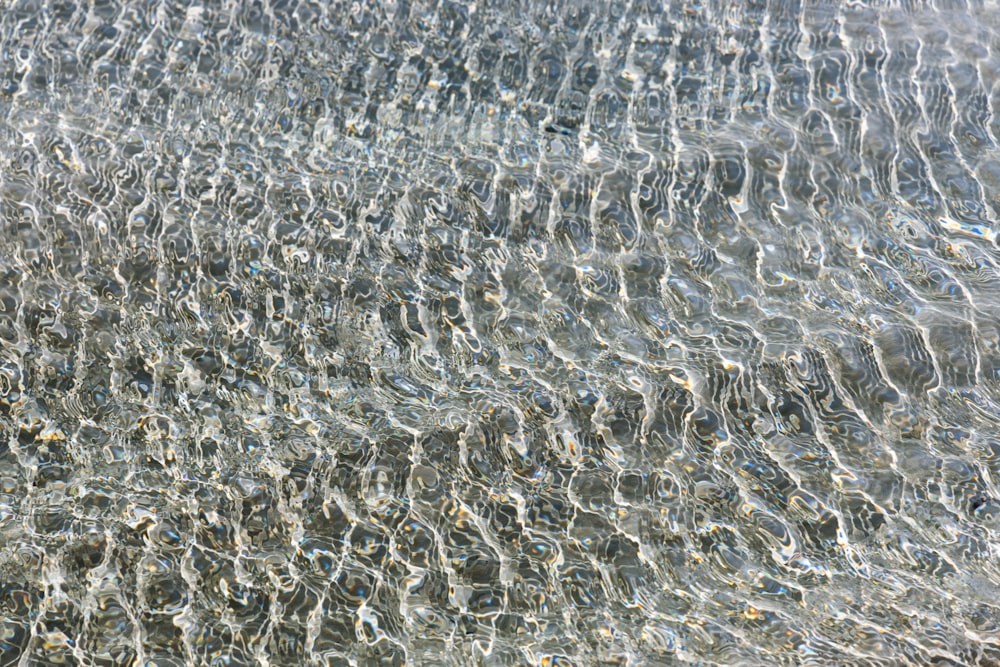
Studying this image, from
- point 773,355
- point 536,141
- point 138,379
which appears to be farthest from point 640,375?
point 138,379

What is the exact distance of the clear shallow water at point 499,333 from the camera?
1.87 ft

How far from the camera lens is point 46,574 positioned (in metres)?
0.58

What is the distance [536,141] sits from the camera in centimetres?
76

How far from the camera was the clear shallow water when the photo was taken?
22.4 inches

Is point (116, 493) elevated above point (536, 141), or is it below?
below

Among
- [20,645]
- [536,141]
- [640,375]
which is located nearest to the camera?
[20,645]

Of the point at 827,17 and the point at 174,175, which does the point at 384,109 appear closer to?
the point at 174,175

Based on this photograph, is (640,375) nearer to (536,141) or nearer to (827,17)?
(536,141)

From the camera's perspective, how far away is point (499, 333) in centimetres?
67

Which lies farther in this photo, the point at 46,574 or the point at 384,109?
the point at 384,109

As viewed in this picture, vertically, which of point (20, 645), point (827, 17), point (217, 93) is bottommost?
point (20, 645)

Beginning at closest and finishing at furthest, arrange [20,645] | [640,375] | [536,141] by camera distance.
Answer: [20,645], [640,375], [536,141]

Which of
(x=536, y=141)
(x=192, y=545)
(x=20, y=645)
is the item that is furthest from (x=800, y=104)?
(x=20, y=645)

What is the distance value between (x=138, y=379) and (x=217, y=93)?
0.27 meters
